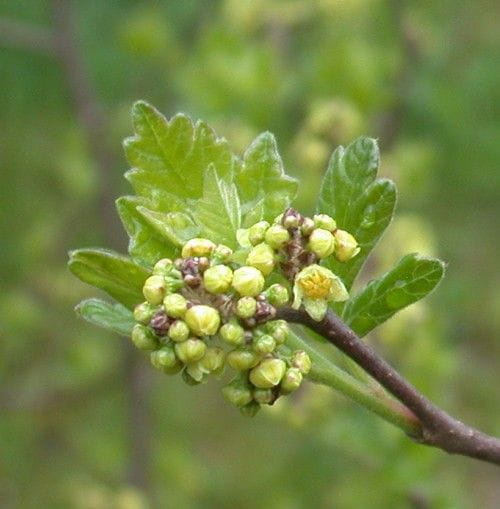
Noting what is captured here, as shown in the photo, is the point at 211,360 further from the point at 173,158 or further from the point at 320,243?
the point at 173,158

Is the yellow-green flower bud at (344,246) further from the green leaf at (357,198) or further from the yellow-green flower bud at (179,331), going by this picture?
the yellow-green flower bud at (179,331)

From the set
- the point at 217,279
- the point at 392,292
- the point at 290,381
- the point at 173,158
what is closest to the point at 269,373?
the point at 290,381

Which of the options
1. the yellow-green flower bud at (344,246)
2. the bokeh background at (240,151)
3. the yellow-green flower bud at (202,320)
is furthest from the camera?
the bokeh background at (240,151)

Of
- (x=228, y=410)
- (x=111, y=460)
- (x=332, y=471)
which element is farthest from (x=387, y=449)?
(x=228, y=410)

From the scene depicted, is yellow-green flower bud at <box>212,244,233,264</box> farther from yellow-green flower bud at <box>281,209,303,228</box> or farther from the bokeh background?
the bokeh background

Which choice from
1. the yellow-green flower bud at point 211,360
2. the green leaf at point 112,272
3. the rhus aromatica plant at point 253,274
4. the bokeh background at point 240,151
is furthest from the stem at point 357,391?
the bokeh background at point 240,151
